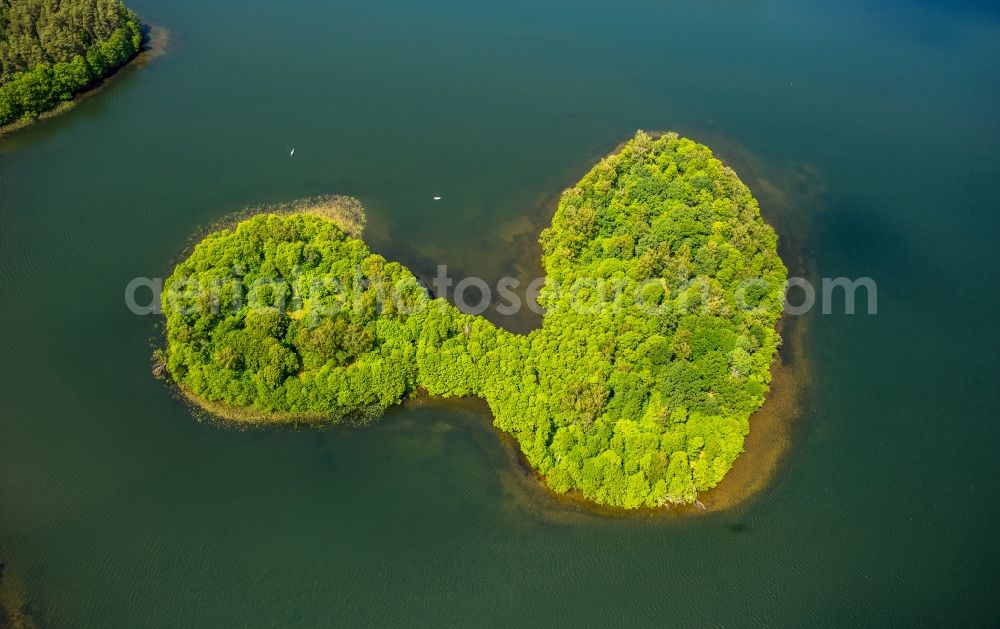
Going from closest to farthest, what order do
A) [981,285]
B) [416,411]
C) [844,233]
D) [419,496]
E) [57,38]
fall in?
[419,496] < [416,411] < [981,285] < [844,233] < [57,38]

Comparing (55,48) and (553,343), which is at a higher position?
(55,48)

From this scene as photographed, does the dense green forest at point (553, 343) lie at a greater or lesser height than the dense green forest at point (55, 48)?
lesser

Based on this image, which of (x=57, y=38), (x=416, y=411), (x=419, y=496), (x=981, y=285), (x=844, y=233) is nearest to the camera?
(x=419, y=496)

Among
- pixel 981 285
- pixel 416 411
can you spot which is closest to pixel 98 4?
pixel 416 411

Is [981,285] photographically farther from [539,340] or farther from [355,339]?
[355,339]

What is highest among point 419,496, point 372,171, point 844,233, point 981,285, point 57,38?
point 57,38

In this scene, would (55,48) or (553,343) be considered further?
(55,48)
